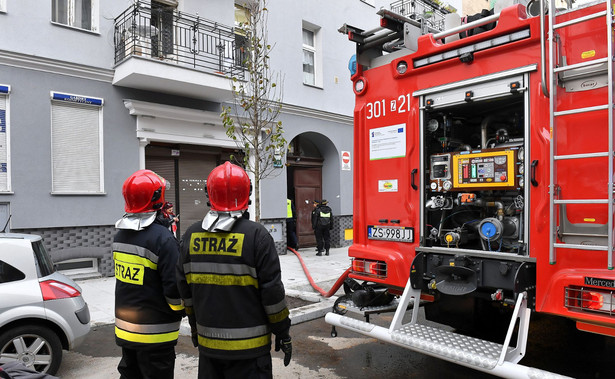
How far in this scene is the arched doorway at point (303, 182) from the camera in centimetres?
1356

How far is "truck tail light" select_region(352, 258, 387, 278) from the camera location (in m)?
4.41

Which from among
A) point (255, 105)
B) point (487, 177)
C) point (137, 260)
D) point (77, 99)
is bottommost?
point (137, 260)

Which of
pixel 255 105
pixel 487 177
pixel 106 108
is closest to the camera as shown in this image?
pixel 487 177

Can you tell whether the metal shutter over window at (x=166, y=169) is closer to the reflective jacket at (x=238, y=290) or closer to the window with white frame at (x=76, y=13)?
the window with white frame at (x=76, y=13)

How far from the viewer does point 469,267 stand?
3766mm

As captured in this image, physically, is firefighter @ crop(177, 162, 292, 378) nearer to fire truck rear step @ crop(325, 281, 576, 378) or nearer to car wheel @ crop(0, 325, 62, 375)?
fire truck rear step @ crop(325, 281, 576, 378)

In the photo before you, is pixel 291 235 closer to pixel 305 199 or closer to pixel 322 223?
pixel 322 223

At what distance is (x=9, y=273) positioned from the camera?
12.9 ft

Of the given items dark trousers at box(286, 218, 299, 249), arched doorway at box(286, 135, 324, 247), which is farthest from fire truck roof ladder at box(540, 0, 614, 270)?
arched doorway at box(286, 135, 324, 247)

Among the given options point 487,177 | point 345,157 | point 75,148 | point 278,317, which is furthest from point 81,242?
point 345,157

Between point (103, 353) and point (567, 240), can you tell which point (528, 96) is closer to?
point (567, 240)

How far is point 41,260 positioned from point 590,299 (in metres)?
4.58

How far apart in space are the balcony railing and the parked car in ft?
18.7

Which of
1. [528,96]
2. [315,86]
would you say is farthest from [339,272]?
[528,96]
